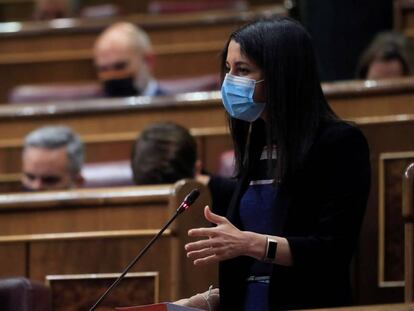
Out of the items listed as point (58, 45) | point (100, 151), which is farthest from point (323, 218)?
point (58, 45)

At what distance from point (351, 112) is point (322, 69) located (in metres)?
0.36

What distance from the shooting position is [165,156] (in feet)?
4.91

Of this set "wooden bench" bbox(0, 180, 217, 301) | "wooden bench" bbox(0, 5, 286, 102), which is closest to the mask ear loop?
"wooden bench" bbox(0, 180, 217, 301)

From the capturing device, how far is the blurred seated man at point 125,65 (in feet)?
6.97

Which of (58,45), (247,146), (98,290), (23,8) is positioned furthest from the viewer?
(23,8)

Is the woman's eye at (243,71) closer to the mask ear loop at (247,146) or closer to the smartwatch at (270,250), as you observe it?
the mask ear loop at (247,146)

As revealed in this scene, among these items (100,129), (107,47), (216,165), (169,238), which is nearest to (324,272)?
(169,238)

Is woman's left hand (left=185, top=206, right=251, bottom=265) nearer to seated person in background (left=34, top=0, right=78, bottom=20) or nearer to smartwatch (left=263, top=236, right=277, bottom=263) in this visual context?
smartwatch (left=263, top=236, right=277, bottom=263)

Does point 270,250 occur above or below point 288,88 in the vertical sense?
below

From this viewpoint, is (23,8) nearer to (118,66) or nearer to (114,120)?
(118,66)

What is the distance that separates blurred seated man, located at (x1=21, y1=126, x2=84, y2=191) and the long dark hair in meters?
0.78

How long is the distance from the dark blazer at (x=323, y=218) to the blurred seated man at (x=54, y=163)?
31.3 inches

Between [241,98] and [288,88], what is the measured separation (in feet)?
0.14

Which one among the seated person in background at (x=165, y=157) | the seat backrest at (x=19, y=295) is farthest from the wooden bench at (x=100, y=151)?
the seat backrest at (x=19, y=295)
